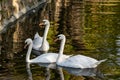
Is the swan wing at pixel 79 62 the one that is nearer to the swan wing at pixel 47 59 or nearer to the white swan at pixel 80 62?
the white swan at pixel 80 62

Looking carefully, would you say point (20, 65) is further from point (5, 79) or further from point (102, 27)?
point (102, 27)

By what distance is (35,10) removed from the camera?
130ft

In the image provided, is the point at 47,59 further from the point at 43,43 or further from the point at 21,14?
the point at 21,14

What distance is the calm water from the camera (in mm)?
17844

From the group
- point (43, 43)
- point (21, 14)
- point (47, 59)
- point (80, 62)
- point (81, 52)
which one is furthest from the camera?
point (21, 14)

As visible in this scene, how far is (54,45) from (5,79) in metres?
6.73

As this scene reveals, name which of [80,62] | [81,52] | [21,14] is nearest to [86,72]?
[80,62]

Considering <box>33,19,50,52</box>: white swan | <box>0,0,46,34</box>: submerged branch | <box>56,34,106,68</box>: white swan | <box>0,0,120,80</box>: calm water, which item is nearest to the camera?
<box>0,0,120,80</box>: calm water

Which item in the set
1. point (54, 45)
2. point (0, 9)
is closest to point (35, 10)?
point (0, 9)

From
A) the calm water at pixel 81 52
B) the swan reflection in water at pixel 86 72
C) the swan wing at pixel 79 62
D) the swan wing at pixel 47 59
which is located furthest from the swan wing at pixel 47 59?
the swan reflection in water at pixel 86 72

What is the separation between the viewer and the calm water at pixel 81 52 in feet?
58.5

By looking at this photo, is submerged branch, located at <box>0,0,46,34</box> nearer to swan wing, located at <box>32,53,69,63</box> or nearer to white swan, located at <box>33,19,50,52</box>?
white swan, located at <box>33,19,50,52</box>

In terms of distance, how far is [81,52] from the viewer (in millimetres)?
21500

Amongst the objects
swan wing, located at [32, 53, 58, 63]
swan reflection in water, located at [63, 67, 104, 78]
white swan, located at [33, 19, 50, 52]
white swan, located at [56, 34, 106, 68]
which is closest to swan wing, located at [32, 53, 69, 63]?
swan wing, located at [32, 53, 58, 63]
